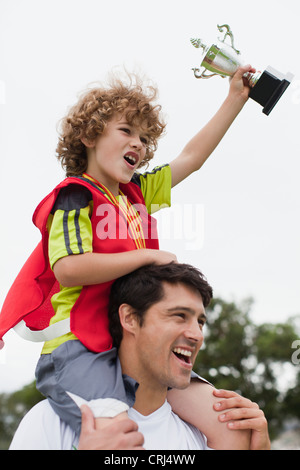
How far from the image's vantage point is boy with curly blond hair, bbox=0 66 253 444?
2854 millimetres

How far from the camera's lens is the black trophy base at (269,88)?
344 centimetres

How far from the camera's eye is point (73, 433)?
286 cm

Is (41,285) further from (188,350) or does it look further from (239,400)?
(239,400)

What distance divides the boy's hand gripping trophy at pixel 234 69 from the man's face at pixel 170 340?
4.48 ft

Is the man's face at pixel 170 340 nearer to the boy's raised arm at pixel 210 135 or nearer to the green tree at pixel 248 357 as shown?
the boy's raised arm at pixel 210 135

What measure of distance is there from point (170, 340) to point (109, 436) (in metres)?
0.65

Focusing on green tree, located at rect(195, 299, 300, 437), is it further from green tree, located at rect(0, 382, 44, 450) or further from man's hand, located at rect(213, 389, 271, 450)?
man's hand, located at rect(213, 389, 271, 450)

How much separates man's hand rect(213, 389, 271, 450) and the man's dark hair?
668 millimetres

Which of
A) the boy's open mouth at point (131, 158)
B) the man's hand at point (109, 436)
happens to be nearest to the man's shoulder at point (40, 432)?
the man's hand at point (109, 436)

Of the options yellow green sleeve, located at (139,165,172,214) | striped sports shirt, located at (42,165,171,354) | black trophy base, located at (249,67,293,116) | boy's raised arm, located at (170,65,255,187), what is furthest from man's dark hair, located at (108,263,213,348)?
black trophy base, located at (249,67,293,116)

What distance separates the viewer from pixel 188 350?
308cm

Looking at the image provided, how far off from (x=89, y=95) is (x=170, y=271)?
1.28 metres

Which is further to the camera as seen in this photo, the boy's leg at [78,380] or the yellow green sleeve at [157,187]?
the yellow green sleeve at [157,187]

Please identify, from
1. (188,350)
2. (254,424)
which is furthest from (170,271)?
(254,424)
